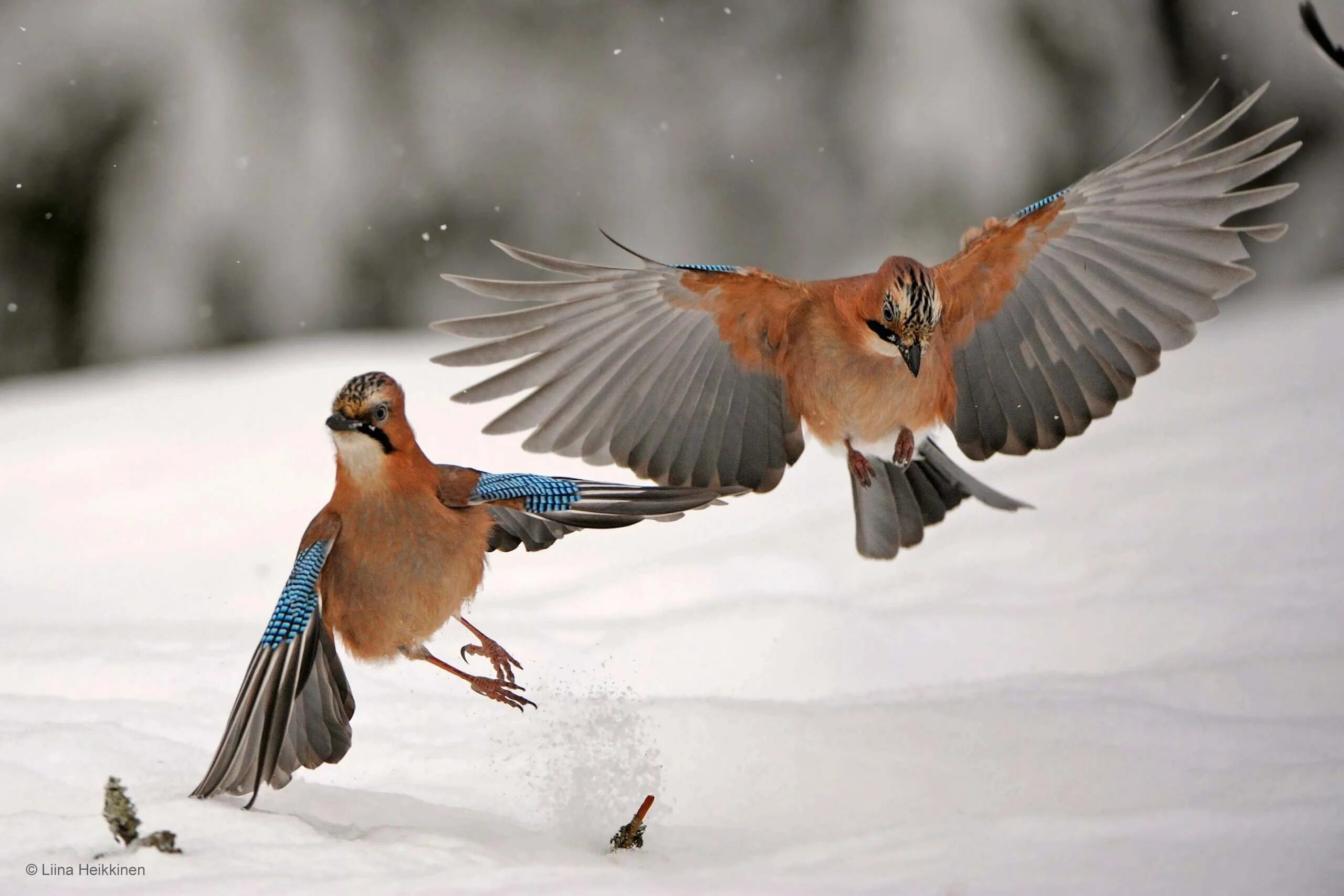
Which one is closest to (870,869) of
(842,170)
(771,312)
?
(771,312)

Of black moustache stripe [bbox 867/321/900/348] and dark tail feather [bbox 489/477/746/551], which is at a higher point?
black moustache stripe [bbox 867/321/900/348]

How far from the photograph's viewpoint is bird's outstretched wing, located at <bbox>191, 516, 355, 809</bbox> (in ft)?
7.32

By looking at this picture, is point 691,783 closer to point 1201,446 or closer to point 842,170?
point 1201,446

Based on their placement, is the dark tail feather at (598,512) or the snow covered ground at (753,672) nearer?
the dark tail feather at (598,512)

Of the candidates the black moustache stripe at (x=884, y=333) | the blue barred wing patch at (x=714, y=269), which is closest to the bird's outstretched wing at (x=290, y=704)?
the blue barred wing patch at (x=714, y=269)

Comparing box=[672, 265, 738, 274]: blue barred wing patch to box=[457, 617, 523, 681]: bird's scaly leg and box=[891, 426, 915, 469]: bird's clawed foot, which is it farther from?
box=[457, 617, 523, 681]: bird's scaly leg

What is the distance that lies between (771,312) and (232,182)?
15.3 ft

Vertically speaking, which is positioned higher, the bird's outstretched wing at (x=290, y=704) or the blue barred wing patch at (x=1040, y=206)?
the blue barred wing patch at (x=1040, y=206)

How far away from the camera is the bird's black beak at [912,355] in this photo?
2568 millimetres

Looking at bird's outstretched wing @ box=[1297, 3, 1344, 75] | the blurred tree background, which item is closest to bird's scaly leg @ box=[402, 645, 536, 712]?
bird's outstretched wing @ box=[1297, 3, 1344, 75]

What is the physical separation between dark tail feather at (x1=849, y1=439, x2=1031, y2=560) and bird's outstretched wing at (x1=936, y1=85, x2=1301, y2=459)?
0.67 feet

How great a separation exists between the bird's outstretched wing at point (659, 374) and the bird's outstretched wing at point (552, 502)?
1.52 ft

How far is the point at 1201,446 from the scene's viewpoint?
5.10 meters

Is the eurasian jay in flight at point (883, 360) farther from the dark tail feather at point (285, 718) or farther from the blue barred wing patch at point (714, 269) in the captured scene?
the dark tail feather at point (285, 718)
